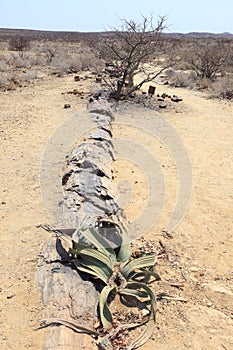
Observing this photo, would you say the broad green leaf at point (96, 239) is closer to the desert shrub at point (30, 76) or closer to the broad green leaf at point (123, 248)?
the broad green leaf at point (123, 248)

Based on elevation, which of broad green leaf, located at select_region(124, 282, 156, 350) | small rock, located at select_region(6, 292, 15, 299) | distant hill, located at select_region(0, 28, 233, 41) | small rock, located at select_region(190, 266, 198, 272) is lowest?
distant hill, located at select_region(0, 28, 233, 41)

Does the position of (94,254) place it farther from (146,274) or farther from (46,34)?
(46,34)

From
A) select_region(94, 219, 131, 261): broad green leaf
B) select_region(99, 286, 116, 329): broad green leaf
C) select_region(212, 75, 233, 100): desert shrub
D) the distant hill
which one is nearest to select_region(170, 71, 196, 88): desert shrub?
select_region(212, 75, 233, 100): desert shrub

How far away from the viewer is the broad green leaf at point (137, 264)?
2834 mm

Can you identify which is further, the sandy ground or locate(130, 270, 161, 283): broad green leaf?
locate(130, 270, 161, 283): broad green leaf

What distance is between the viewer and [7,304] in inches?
106

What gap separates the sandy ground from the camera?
258cm

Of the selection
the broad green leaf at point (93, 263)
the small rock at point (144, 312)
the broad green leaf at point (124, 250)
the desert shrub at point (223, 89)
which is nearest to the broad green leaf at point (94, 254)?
the broad green leaf at point (93, 263)

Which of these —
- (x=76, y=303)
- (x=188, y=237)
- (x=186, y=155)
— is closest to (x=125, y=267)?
(x=76, y=303)

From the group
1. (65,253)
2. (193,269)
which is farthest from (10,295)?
(193,269)

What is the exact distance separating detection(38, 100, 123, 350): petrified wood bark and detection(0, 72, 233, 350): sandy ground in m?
0.17

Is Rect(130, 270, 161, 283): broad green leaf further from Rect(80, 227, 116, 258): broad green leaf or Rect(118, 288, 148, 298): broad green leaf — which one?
Rect(80, 227, 116, 258): broad green leaf

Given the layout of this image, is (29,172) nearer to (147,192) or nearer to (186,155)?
(147,192)

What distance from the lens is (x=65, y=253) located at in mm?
2828
